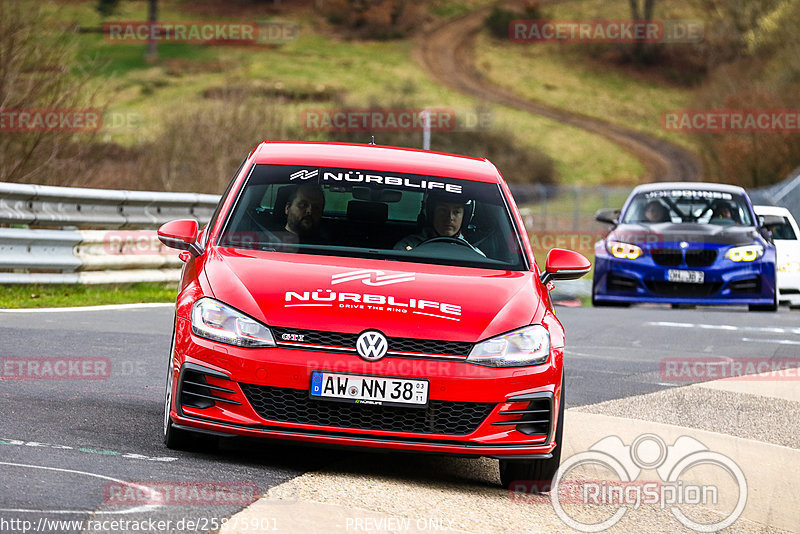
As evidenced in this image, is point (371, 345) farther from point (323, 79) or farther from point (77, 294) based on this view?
point (323, 79)

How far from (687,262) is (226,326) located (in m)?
10.2

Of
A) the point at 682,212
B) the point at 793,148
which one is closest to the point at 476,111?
the point at 793,148

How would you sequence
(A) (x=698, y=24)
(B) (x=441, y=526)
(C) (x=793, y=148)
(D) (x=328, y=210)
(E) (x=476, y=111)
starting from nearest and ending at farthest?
(B) (x=441, y=526), (D) (x=328, y=210), (C) (x=793, y=148), (E) (x=476, y=111), (A) (x=698, y=24)

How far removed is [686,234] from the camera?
51.6 ft

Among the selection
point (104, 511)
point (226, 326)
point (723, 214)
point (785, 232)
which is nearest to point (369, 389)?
point (226, 326)

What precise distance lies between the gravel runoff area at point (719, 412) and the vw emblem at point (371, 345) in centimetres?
325

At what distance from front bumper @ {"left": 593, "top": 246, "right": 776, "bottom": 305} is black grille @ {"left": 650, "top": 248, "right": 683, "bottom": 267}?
5 cm

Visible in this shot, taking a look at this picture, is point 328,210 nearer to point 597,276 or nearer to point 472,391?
point 472,391

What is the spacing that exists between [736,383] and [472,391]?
17.4 ft

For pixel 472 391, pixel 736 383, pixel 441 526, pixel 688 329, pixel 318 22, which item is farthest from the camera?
pixel 318 22

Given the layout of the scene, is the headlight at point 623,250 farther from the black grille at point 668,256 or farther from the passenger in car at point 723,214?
the passenger in car at point 723,214

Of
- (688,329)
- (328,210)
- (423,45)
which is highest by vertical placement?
(423,45)

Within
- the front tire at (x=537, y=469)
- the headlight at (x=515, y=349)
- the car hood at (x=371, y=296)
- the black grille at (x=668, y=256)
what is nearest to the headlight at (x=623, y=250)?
the black grille at (x=668, y=256)

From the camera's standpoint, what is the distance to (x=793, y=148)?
146 feet
